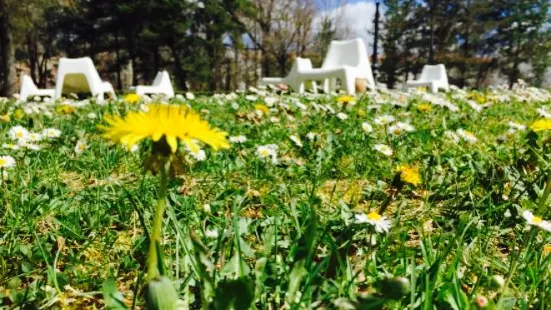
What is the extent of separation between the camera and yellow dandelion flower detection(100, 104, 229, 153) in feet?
1.76

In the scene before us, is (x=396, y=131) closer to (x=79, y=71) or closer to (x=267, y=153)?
(x=267, y=153)

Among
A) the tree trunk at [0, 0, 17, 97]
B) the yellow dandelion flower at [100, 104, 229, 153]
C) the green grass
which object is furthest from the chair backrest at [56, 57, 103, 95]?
the yellow dandelion flower at [100, 104, 229, 153]

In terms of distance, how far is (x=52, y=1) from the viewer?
43.0 feet

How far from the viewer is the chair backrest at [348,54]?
33.2ft

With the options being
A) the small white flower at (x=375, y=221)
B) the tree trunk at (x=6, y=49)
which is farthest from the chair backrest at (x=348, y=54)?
the small white flower at (x=375, y=221)

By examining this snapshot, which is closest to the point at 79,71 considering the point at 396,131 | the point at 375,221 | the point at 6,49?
the point at 6,49

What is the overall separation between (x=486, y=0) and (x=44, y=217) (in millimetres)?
36439

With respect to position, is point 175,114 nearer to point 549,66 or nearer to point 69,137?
point 69,137

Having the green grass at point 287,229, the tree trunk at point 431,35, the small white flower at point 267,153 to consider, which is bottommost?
the green grass at point 287,229

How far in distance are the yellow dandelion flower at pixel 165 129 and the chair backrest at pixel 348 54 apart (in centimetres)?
967

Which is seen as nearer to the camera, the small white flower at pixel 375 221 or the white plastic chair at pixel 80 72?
the small white flower at pixel 375 221

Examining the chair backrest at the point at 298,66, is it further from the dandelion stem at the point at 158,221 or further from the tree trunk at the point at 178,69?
the tree trunk at the point at 178,69

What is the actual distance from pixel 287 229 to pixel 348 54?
10.0 m

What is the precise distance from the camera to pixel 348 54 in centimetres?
1060
